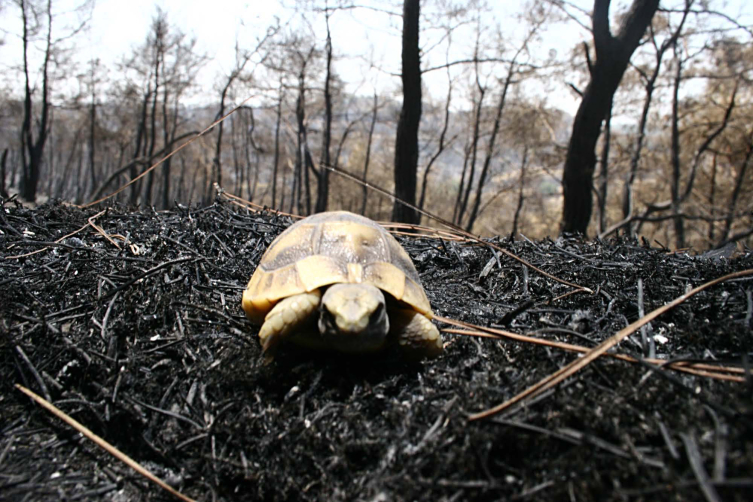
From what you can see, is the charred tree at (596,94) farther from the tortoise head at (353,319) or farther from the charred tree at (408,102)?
the tortoise head at (353,319)

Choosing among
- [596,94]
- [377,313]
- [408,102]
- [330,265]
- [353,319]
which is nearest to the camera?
[353,319]

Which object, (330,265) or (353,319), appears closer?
(353,319)

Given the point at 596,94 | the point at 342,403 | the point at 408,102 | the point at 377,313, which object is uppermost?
the point at 596,94

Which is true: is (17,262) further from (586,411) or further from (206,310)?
(586,411)

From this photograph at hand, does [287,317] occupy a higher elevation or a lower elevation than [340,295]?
lower

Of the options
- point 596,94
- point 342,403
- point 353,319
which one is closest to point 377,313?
point 353,319

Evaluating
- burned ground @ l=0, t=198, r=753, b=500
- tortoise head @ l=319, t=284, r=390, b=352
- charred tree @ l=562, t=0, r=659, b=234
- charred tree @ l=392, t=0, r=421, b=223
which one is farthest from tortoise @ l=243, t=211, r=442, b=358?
charred tree @ l=562, t=0, r=659, b=234

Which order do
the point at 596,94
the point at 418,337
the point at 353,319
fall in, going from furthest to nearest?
the point at 596,94
the point at 418,337
the point at 353,319

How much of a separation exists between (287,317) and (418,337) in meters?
0.62

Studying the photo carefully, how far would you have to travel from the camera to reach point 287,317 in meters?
1.87

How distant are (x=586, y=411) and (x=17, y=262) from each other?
357cm

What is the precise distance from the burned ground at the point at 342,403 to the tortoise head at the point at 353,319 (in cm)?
18

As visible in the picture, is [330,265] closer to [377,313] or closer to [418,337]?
[377,313]

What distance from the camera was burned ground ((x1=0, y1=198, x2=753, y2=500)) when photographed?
4.32 feet
